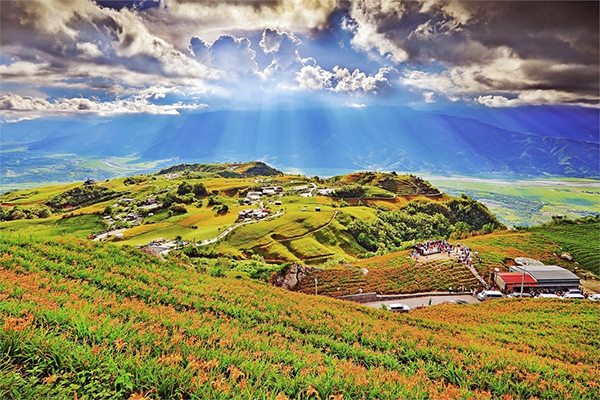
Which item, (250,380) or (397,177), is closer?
(250,380)

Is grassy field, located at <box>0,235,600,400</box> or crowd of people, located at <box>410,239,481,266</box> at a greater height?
grassy field, located at <box>0,235,600,400</box>

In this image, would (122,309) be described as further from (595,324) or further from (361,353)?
(595,324)

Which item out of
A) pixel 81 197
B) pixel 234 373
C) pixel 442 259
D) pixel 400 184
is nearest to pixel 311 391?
pixel 234 373

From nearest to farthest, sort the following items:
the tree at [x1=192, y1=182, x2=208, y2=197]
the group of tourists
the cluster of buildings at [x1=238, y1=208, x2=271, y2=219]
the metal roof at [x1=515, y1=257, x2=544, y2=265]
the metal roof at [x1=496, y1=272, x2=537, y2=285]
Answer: the metal roof at [x1=496, y1=272, x2=537, y2=285] → the metal roof at [x1=515, y1=257, x2=544, y2=265] → the group of tourists → the cluster of buildings at [x1=238, y1=208, x2=271, y2=219] → the tree at [x1=192, y1=182, x2=208, y2=197]

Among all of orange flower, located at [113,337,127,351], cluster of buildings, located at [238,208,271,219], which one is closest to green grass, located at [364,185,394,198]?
cluster of buildings, located at [238,208,271,219]

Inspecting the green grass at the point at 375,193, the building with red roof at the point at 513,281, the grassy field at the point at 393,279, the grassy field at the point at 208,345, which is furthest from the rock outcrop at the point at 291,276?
the green grass at the point at 375,193

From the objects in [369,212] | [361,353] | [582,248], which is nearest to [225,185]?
[369,212]

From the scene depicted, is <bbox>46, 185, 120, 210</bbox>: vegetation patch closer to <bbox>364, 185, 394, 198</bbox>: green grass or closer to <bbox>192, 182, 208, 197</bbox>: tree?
<bbox>192, 182, 208, 197</bbox>: tree
